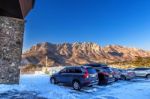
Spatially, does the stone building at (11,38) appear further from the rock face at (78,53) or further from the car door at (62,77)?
the rock face at (78,53)

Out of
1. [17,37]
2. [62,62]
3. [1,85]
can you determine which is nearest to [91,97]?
[1,85]

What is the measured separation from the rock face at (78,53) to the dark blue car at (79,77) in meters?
103

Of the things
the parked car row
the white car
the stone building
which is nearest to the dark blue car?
the parked car row

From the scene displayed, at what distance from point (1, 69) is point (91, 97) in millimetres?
8222

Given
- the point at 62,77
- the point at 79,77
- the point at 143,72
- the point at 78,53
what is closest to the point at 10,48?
the point at 62,77

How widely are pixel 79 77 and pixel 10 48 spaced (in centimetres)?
629

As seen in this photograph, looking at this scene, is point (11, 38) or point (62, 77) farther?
point (62, 77)

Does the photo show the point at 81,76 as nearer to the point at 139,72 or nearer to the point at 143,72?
the point at 143,72

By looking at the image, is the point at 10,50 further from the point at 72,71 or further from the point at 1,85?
the point at 72,71

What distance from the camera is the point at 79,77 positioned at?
821 inches

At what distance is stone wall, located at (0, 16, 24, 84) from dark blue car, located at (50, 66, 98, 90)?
423 cm

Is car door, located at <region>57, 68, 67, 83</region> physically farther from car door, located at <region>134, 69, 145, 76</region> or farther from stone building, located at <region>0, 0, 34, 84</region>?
car door, located at <region>134, 69, 145, 76</region>

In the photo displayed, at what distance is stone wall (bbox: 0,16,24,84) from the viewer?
20.7m

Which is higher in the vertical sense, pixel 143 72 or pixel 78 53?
pixel 78 53
